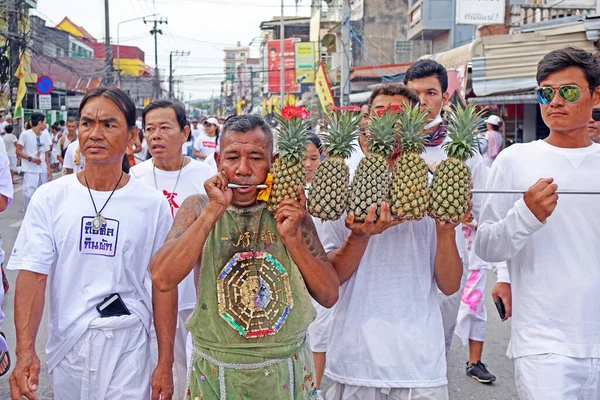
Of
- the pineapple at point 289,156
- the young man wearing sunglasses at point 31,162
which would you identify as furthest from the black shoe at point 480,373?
the young man wearing sunglasses at point 31,162

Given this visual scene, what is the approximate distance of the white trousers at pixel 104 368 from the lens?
3.43 m

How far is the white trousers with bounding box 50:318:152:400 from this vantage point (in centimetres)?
343

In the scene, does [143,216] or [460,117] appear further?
[143,216]

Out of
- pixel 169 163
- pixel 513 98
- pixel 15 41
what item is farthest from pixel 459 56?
pixel 169 163

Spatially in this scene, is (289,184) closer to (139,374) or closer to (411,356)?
(411,356)

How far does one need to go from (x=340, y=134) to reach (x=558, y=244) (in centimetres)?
121

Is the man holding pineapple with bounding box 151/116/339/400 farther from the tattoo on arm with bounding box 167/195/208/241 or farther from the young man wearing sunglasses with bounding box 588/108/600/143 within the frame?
the young man wearing sunglasses with bounding box 588/108/600/143

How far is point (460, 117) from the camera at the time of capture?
3248mm

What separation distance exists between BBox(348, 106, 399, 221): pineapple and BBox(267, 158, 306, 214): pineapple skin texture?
0.25 m

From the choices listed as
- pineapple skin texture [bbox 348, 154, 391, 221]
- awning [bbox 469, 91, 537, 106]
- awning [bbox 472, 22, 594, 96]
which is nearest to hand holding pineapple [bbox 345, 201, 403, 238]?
pineapple skin texture [bbox 348, 154, 391, 221]

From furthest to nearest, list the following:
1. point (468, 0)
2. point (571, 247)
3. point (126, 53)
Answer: point (126, 53)
point (468, 0)
point (571, 247)

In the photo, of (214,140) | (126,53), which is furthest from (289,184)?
(126,53)

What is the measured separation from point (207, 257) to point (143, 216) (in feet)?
2.19

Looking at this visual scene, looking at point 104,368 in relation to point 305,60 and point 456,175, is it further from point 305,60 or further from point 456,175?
point 305,60
